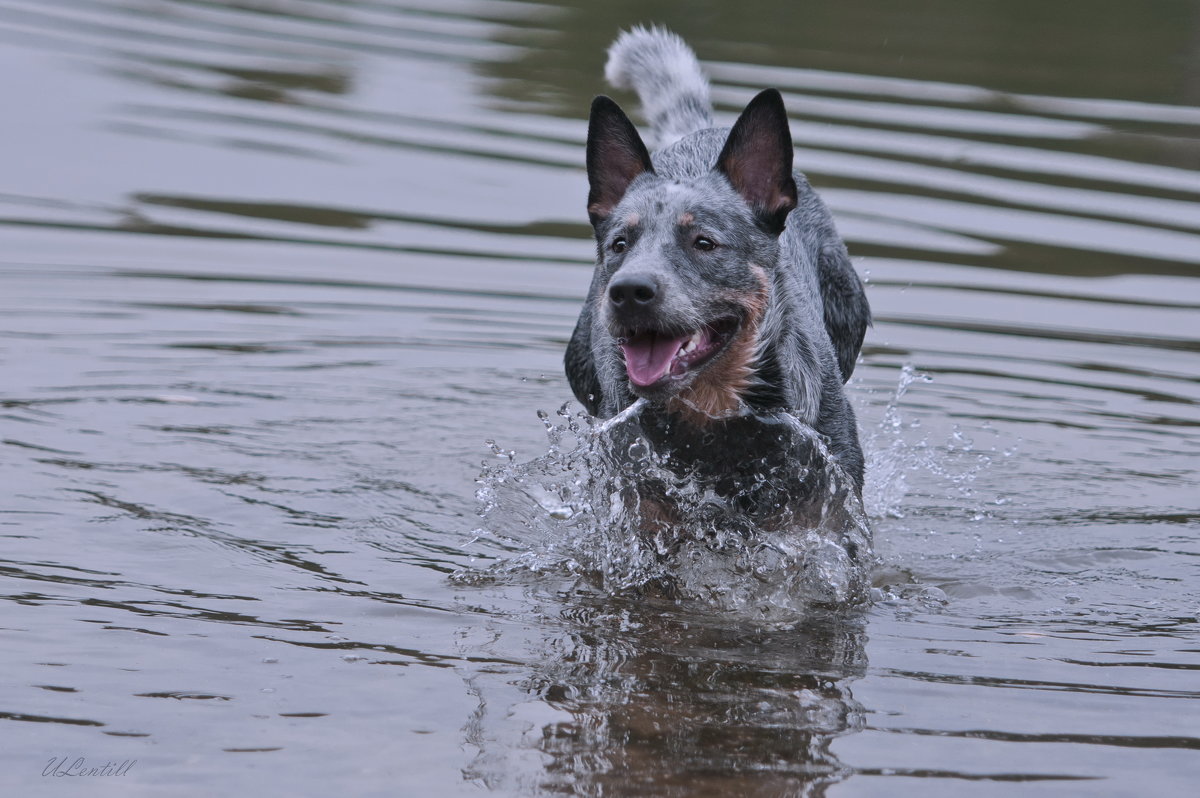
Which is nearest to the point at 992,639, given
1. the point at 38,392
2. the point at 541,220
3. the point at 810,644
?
the point at 810,644

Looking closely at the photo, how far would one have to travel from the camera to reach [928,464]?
6.42m

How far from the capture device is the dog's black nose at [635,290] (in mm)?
4445

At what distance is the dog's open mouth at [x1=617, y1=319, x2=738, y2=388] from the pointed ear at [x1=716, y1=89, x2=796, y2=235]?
18.3 inches

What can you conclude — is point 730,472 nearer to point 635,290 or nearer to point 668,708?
point 635,290

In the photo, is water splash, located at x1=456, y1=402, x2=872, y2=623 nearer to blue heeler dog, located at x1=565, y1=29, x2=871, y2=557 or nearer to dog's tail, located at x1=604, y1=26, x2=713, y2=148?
blue heeler dog, located at x1=565, y1=29, x2=871, y2=557

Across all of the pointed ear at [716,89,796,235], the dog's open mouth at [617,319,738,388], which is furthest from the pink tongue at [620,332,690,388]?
the pointed ear at [716,89,796,235]

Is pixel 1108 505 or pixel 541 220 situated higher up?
pixel 541 220

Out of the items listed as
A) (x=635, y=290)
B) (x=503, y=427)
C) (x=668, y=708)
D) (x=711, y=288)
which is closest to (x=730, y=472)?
(x=711, y=288)

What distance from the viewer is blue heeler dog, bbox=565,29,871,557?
4645mm

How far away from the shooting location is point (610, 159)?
5.13 m

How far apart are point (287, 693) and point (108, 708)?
423mm

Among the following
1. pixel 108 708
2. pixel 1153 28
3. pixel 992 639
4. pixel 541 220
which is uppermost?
pixel 1153 28

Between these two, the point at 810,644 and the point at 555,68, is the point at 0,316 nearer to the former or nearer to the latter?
the point at 810,644
